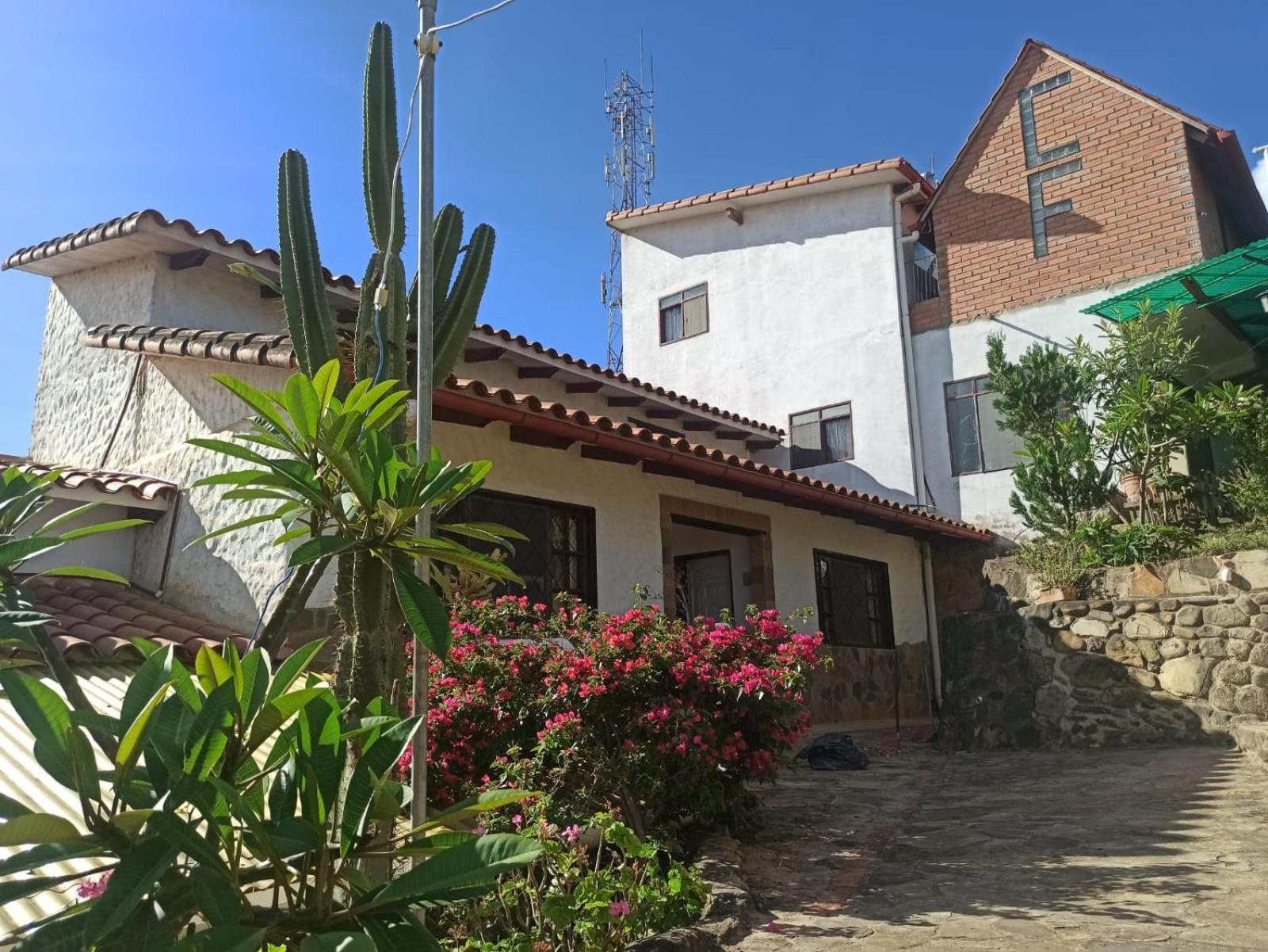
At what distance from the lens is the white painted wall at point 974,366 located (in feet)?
45.4

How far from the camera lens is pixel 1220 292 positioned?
1209 centimetres

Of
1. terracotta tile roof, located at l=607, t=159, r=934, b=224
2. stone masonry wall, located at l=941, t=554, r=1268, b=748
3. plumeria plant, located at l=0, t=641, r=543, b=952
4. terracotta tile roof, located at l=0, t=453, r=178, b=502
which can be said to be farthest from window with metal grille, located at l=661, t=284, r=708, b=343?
plumeria plant, located at l=0, t=641, r=543, b=952

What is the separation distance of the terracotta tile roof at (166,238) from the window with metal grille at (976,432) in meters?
9.13

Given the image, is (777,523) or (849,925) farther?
(777,523)

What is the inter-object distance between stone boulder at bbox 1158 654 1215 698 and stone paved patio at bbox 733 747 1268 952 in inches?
41.7

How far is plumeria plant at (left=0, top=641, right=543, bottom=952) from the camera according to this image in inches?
67.7

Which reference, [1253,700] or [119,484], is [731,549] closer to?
[1253,700]

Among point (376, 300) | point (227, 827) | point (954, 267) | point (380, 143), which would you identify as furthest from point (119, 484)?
point (954, 267)

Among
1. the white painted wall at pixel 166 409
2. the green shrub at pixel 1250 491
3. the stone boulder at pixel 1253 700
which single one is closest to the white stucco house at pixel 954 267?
the green shrub at pixel 1250 491

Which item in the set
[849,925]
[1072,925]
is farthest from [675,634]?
[1072,925]

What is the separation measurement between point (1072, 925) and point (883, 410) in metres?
11.6

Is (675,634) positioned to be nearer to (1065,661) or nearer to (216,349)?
(216,349)

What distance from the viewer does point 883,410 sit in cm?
1498

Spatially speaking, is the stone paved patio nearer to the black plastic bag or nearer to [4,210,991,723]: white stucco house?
the black plastic bag
